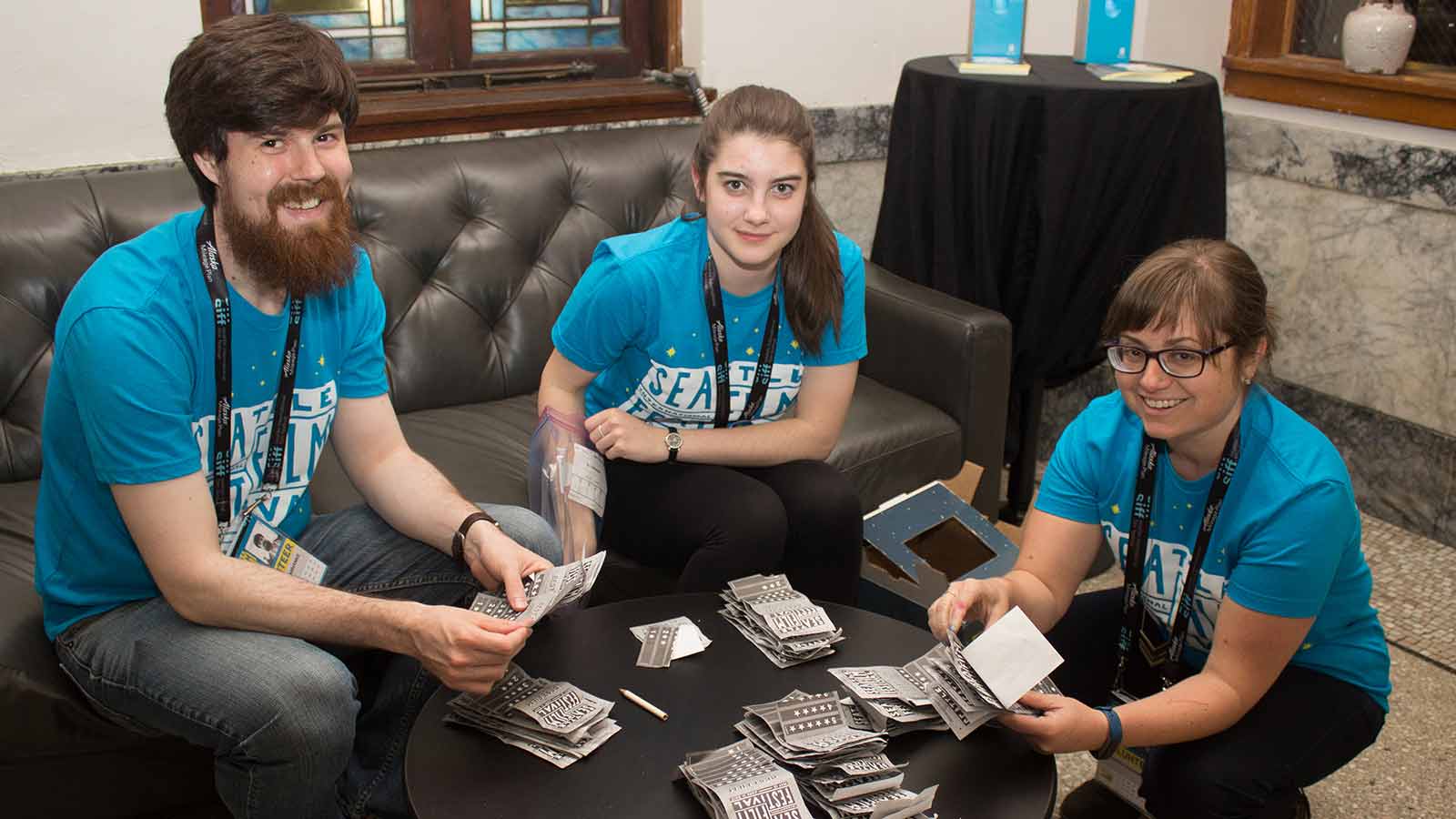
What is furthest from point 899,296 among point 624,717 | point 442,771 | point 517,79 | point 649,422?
point 442,771

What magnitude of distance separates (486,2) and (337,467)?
146cm

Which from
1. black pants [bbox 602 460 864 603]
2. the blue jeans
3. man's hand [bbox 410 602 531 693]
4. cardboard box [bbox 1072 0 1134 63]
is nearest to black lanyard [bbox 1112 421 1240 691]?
black pants [bbox 602 460 864 603]

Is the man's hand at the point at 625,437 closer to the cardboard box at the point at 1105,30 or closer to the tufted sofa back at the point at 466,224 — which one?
the tufted sofa back at the point at 466,224

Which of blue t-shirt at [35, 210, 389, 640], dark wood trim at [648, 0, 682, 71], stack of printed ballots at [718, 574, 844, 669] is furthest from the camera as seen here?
dark wood trim at [648, 0, 682, 71]

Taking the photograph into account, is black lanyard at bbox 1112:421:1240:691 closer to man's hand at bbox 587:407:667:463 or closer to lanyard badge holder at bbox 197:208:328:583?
man's hand at bbox 587:407:667:463

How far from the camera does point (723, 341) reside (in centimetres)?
232

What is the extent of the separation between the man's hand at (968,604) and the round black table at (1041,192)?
4.76ft

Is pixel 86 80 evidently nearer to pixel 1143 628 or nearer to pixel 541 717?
pixel 541 717

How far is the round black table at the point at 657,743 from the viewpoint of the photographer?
4.93ft

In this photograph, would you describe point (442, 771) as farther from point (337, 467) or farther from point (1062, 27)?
point (1062, 27)

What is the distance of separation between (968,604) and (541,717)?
2.03 ft

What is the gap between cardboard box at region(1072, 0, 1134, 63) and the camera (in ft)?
11.3

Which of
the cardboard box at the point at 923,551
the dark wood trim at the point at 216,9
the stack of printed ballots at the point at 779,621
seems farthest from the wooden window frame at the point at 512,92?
the stack of printed ballots at the point at 779,621

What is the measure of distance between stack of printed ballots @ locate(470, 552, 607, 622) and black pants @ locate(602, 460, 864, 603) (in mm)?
457
